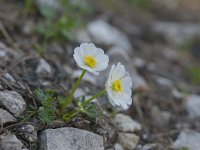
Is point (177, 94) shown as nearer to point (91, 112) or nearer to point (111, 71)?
point (91, 112)

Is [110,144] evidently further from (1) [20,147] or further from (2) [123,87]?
(1) [20,147]

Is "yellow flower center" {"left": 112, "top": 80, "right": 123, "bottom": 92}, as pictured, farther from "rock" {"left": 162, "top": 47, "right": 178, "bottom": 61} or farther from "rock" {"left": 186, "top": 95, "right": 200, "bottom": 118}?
"rock" {"left": 162, "top": 47, "right": 178, "bottom": 61}

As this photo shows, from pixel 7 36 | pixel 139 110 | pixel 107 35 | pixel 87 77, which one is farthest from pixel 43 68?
pixel 107 35

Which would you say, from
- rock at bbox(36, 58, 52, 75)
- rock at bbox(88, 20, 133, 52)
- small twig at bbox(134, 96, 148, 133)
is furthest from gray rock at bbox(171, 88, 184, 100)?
rock at bbox(36, 58, 52, 75)

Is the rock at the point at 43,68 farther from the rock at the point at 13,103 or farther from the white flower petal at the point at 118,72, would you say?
the white flower petal at the point at 118,72

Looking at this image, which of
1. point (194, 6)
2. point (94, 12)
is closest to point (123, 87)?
point (94, 12)

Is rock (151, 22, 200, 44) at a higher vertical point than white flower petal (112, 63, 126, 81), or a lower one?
higher
